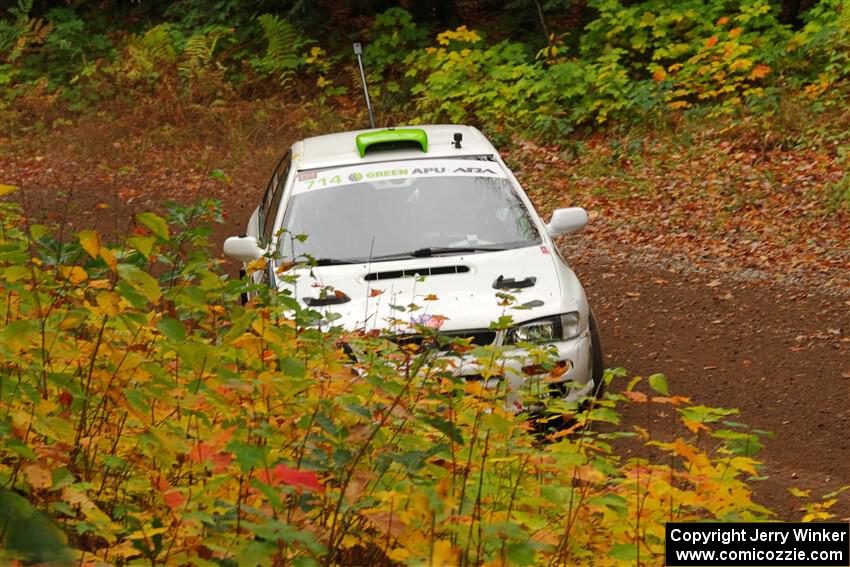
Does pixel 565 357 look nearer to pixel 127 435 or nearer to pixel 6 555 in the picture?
pixel 127 435

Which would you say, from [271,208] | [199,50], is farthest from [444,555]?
[199,50]

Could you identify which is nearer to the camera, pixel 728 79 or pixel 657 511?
pixel 657 511

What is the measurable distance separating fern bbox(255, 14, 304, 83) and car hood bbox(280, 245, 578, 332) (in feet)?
46.0

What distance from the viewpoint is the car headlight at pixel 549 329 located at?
6.30m

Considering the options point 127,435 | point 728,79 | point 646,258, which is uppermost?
point 127,435

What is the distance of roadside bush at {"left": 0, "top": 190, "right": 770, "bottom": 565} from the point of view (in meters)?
2.84

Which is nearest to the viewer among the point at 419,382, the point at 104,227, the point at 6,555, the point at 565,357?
the point at 6,555

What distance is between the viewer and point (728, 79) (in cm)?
1544

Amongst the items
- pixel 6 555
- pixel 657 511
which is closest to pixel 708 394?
pixel 657 511

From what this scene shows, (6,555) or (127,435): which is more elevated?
(6,555)

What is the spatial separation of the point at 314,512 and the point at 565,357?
3.08 meters

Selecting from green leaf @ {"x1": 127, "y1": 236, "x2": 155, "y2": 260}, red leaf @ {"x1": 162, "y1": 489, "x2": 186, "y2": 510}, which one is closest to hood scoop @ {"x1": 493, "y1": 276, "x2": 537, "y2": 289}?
green leaf @ {"x1": 127, "y1": 236, "x2": 155, "y2": 260}

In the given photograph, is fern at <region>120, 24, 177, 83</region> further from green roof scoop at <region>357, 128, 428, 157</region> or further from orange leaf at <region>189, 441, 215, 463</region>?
orange leaf at <region>189, 441, 215, 463</region>

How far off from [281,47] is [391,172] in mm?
13481
